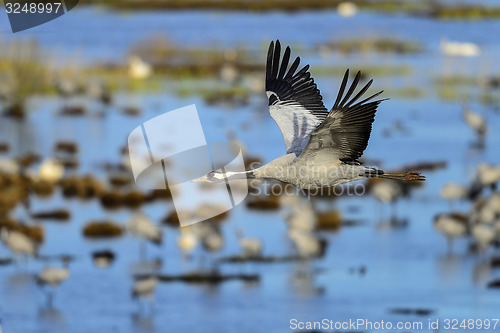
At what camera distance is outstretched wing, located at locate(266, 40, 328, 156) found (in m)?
9.36

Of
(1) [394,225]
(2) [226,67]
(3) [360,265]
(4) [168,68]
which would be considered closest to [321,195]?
(1) [394,225]

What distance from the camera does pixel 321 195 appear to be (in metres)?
23.6

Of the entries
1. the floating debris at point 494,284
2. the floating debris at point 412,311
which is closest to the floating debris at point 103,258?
the floating debris at point 412,311

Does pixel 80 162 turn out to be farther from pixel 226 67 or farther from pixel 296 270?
pixel 226 67

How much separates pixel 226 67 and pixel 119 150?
12.5 metres

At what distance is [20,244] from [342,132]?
12509 mm

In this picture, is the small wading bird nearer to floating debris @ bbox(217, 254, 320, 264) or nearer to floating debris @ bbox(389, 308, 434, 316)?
floating debris @ bbox(389, 308, 434, 316)

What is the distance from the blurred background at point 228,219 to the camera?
59.1 ft

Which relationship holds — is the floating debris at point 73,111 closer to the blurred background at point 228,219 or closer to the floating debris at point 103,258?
the blurred background at point 228,219

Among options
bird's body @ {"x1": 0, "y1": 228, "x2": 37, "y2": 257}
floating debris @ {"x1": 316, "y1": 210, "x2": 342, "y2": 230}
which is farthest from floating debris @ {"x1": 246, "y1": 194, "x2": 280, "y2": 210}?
bird's body @ {"x1": 0, "y1": 228, "x2": 37, "y2": 257}

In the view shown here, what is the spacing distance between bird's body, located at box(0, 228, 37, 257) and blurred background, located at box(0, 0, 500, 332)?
0.09 ft

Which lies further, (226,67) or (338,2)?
(338,2)

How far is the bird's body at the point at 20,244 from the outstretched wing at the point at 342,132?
12.3 meters

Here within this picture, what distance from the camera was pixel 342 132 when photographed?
25.9 ft
